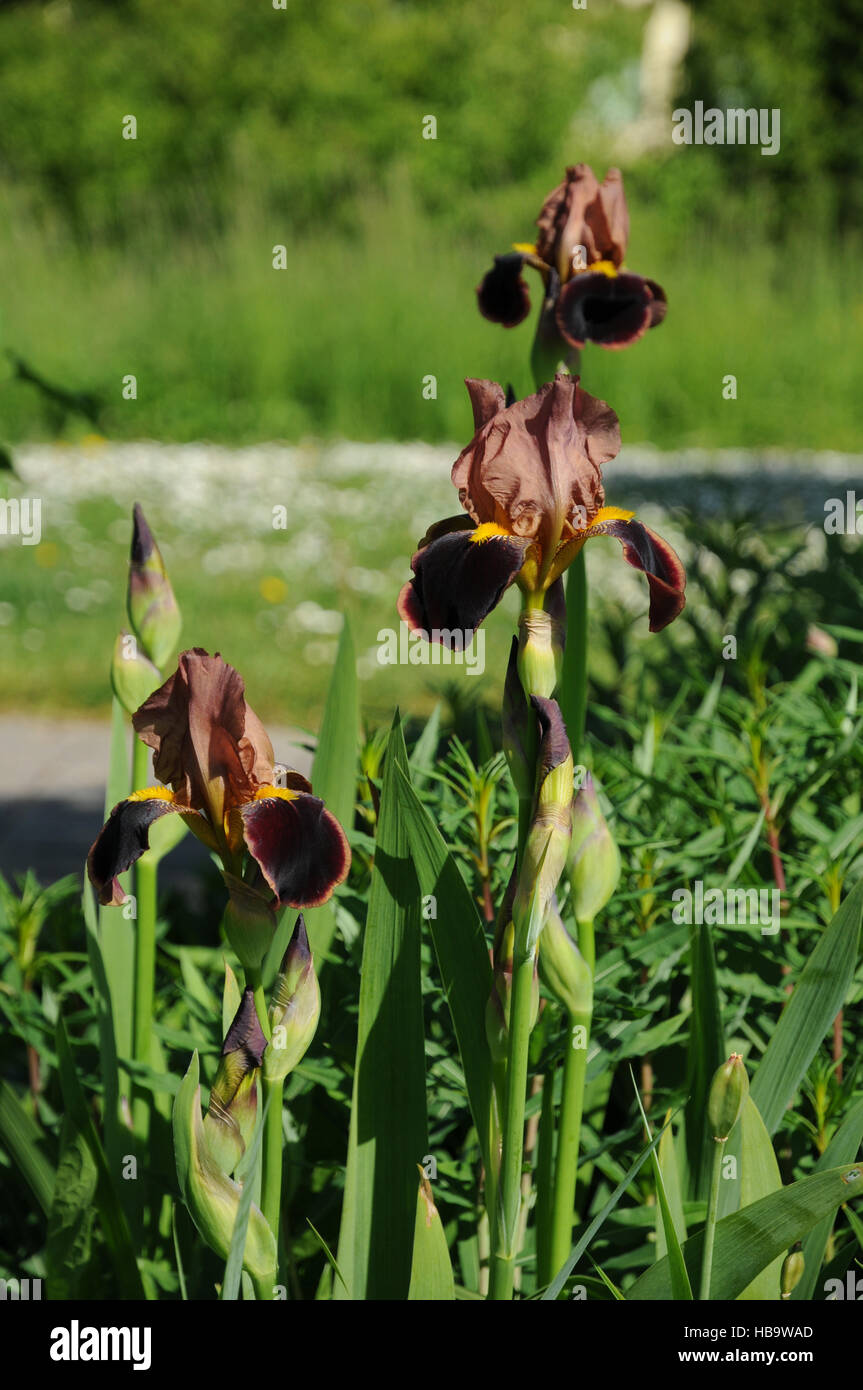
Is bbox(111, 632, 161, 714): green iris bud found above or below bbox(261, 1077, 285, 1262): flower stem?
above

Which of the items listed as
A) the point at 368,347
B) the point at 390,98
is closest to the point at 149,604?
the point at 368,347

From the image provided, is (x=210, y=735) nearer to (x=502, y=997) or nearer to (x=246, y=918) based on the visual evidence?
(x=246, y=918)

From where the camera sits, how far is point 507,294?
6.07ft

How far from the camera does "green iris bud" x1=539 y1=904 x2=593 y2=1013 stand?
1.10 m

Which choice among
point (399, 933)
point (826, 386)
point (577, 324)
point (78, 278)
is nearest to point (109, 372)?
point (78, 278)

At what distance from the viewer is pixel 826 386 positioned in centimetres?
892

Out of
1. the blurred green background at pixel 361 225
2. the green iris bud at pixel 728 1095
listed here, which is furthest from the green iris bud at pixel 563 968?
the blurred green background at pixel 361 225

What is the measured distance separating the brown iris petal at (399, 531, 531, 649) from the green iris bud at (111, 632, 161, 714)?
0.53m

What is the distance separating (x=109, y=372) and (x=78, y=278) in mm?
1663

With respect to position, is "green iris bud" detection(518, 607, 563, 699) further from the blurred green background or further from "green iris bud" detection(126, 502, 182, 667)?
the blurred green background

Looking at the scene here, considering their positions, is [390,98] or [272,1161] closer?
[272,1161]

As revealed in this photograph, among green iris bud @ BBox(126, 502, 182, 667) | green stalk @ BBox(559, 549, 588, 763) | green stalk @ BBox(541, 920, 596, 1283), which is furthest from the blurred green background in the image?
green stalk @ BBox(541, 920, 596, 1283)

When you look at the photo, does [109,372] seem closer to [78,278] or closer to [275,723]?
[78,278]

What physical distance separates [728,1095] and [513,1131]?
17cm
